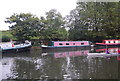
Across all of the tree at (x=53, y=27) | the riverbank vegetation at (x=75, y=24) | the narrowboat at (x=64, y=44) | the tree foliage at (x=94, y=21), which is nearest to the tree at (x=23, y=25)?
the riverbank vegetation at (x=75, y=24)

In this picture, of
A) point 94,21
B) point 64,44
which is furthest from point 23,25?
point 94,21

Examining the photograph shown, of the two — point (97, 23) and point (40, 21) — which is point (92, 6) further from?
point (40, 21)

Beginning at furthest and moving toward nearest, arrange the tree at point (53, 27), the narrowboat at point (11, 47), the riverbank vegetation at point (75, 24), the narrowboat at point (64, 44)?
the tree at point (53, 27)
the riverbank vegetation at point (75, 24)
the narrowboat at point (64, 44)
the narrowboat at point (11, 47)

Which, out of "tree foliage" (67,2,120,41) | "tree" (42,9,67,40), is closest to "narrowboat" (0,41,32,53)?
"tree" (42,9,67,40)

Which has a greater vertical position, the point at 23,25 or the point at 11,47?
the point at 23,25

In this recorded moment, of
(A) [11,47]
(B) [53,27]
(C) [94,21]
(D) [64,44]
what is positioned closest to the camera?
(A) [11,47]

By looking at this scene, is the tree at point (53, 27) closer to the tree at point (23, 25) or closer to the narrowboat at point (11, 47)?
the tree at point (23, 25)

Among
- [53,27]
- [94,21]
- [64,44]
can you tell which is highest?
[94,21]

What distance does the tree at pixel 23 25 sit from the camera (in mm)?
34594

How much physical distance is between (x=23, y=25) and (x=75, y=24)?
11683mm

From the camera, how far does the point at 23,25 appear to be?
3478 centimetres

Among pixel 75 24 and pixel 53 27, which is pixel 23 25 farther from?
pixel 75 24

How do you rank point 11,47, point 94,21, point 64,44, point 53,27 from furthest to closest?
point 94,21 → point 53,27 → point 64,44 → point 11,47

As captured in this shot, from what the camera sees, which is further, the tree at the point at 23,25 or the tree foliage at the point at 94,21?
the tree foliage at the point at 94,21
